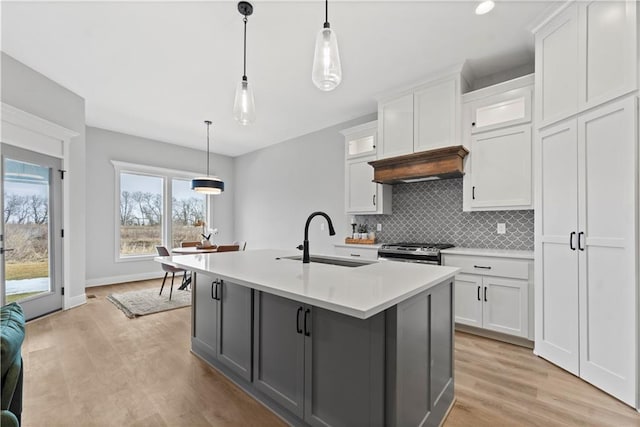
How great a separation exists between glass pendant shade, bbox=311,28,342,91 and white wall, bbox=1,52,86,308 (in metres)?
3.60

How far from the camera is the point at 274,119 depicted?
4.84 metres

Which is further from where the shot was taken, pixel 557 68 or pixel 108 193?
pixel 108 193

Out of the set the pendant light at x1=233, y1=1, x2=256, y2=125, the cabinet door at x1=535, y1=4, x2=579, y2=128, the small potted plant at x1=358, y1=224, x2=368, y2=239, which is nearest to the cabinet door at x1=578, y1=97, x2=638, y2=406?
the cabinet door at x1=535, y1=4, x2=579, y2=128

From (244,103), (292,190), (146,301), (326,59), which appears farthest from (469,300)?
(146,301)

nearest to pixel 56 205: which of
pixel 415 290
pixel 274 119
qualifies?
pixel 274 119

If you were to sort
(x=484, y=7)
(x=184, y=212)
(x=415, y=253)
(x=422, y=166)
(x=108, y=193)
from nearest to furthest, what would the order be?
1. (x=484, y=7)
2. (x=415, y=253)
3. (x=422, y=166)
4. (x=108, y=193)
5. (x=184, y=212)

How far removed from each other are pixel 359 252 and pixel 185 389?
2563mm

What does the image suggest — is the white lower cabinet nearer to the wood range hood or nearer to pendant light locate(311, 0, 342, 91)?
the wood range hood

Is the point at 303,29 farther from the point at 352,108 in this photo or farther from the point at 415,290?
the point at 415,290

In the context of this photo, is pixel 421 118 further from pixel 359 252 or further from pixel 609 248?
pixel 609 248

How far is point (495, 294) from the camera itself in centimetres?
285

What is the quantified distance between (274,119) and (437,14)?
119 inches

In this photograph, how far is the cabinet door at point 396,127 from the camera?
3.54m

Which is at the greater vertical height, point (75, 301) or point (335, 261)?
point (335, 261)
